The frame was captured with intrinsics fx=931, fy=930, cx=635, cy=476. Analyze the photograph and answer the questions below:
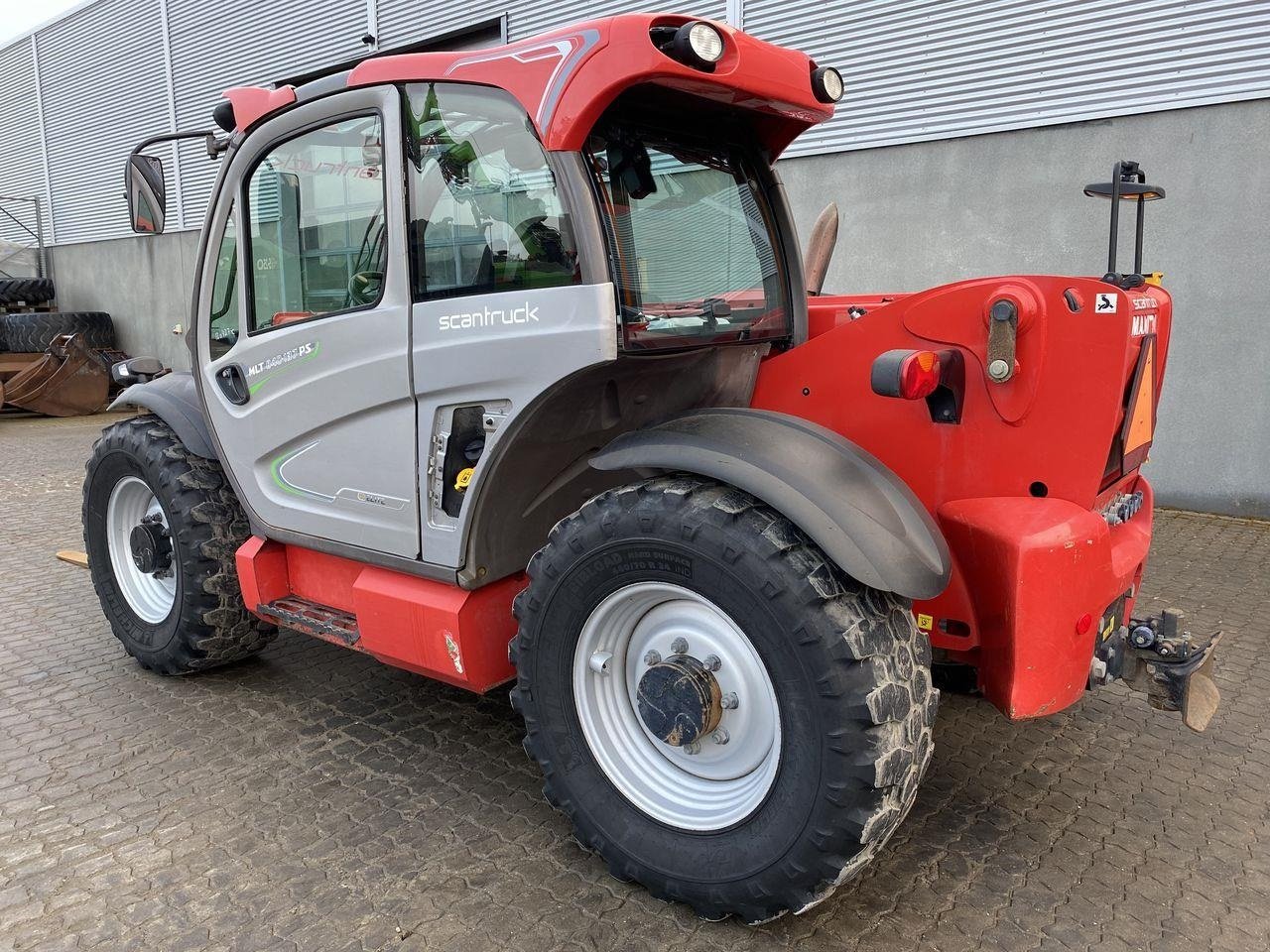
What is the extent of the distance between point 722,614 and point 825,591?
327 mm

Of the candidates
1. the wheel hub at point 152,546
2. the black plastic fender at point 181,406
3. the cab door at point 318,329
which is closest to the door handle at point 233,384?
the cab door at point 318,329

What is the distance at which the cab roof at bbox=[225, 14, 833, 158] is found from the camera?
96.5 inches

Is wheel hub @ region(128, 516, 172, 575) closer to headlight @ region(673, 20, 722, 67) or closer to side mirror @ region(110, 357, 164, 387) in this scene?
side mirror @ region(110, 357, 164, 387)

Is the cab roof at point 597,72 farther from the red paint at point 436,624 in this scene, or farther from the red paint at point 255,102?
the red paint at point 436,624

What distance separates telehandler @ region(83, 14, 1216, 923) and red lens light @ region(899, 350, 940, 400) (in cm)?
1

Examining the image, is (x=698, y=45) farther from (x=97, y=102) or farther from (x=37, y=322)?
(x=97, y=102)

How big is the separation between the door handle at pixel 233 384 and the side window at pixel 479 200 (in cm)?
110

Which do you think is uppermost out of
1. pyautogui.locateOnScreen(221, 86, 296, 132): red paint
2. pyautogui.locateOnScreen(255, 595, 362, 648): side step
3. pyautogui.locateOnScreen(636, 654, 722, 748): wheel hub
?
pyautogui.locateOnScreen(221, 86, 296, 132): red paint

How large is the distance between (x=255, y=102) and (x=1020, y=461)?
3.01 metres

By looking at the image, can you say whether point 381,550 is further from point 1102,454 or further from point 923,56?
point 923,56

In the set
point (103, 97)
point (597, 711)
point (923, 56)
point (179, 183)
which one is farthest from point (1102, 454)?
point (103, 97)

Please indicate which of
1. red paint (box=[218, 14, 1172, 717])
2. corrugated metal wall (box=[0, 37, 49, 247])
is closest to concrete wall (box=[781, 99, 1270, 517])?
red paint (box=[218, 14, 1172, 717])

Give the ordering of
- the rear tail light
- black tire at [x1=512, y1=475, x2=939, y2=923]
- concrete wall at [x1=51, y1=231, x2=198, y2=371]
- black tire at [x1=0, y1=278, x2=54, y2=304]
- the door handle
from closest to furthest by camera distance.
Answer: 1. black tire at [x1=512, y1=475, x2=939, y2=923]
2. the rear tail light
3. the door handle
4. concrete wall at [x1=51, y1=231, x2=198, y2=371]
5. black tire at [x1=0, y1=278, x2=54, y2=304]

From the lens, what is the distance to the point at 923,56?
794 cm
